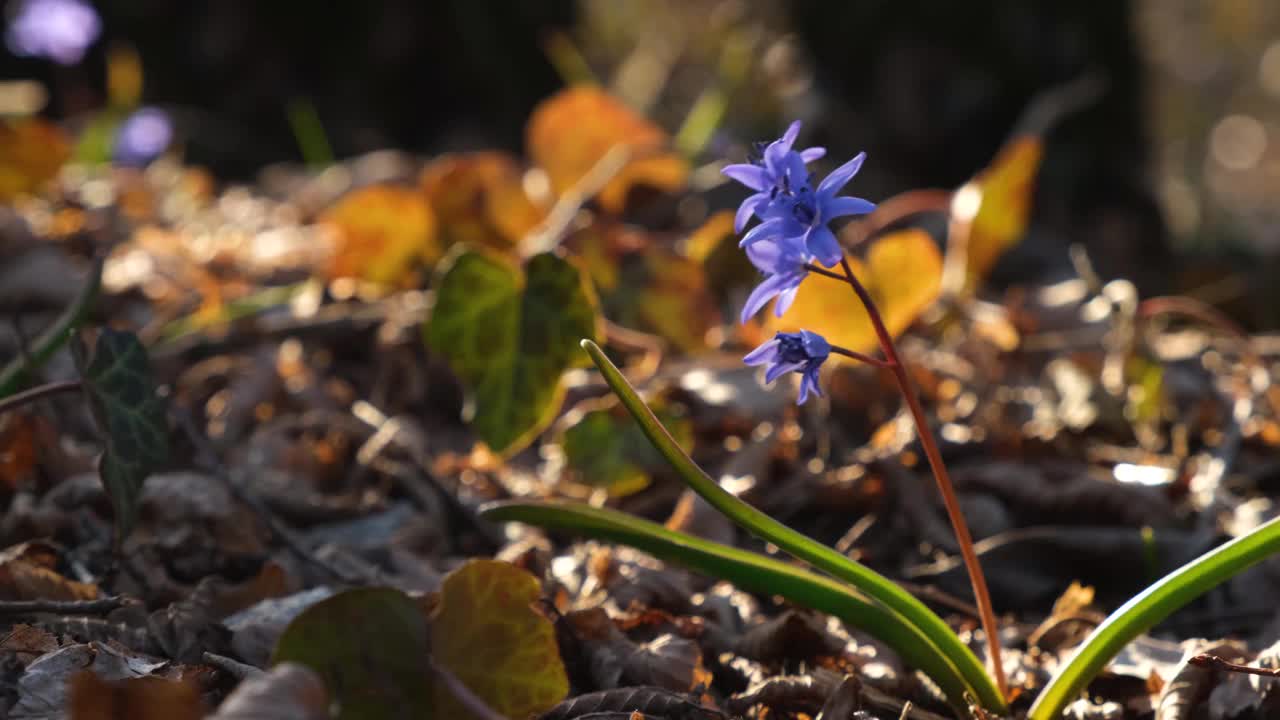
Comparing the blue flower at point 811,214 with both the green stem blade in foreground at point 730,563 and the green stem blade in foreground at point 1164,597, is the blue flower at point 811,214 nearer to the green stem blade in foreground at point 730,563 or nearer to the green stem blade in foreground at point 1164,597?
the green stem blade in foreground at point 730,563

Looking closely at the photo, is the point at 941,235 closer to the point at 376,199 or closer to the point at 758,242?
the point at 376,199

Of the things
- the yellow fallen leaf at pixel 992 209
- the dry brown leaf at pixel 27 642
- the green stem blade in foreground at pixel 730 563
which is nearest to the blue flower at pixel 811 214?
the green stem blade in foreground at pixel 730 563

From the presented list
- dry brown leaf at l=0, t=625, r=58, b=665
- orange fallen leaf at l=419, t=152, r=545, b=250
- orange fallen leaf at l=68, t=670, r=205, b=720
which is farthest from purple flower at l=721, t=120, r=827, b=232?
orange fallen leaf at l=419, t=152, r=545, b=250

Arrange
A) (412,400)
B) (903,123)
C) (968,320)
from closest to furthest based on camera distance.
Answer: (412,400)
(968,320)
(903,123)

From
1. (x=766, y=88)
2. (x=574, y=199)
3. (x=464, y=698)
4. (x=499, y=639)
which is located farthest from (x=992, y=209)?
(x=766, y=88)

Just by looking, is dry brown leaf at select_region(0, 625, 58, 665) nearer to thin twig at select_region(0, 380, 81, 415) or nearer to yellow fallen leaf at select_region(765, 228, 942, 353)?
thin twig at select_region(0, 380, 81, 415)

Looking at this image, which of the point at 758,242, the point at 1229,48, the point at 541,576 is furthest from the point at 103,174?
the point at 1229,48
